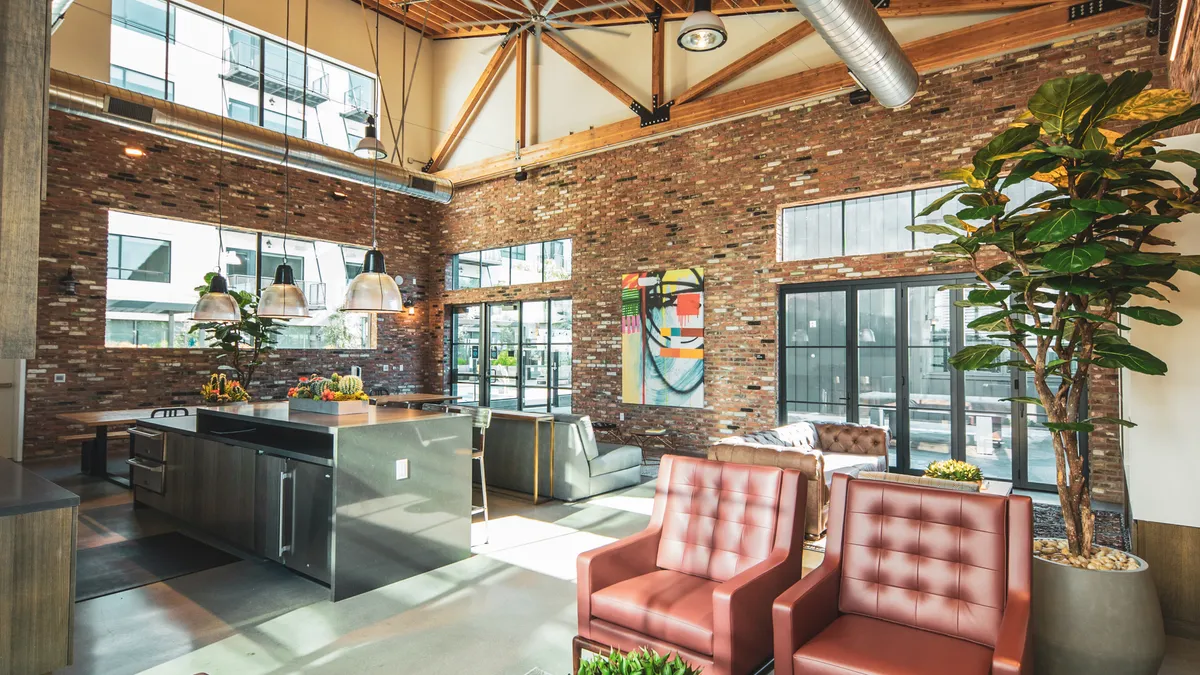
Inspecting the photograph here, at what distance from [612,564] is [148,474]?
4.98m

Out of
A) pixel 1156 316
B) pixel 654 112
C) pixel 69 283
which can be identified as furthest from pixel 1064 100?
pixel 69 283

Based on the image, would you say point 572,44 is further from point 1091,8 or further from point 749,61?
point 1091,8

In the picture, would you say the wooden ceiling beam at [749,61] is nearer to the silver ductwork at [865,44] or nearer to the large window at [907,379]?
the silver ductwork at [865,44]

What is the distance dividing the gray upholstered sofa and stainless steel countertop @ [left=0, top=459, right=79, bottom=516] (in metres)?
4.11

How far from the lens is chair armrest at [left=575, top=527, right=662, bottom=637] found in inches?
115

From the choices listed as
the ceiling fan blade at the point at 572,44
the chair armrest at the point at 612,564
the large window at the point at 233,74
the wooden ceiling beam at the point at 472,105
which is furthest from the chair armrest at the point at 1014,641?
the wooden ceiling beam at the point at 472,105

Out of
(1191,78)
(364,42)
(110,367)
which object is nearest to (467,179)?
(364,42)

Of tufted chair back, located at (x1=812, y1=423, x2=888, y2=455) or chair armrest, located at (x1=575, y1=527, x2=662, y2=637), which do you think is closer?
chair armrest, located at (x1=575, y1=527, x2=662, y2=637)

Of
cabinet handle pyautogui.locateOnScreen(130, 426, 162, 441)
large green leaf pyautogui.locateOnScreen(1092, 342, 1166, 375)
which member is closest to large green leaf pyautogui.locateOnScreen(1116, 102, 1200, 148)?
large green leaf pyautogui.locateOnScreen(1092, 342, 1166, 375)

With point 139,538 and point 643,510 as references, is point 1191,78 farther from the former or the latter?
point 139,538

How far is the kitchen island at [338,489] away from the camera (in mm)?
3951

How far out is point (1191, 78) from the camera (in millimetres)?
4062

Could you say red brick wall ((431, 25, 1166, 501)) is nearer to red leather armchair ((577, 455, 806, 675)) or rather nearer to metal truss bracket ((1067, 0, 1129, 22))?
metal truss bracket ((1067, 0, 1129, 22))

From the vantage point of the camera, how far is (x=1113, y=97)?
2.47 metres
